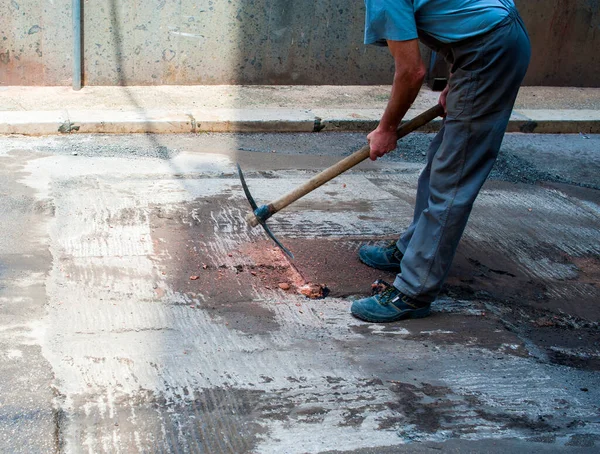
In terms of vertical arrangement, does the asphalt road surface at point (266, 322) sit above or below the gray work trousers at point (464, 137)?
below

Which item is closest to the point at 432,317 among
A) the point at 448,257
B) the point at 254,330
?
the point at 448,257

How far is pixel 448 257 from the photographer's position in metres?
3.37

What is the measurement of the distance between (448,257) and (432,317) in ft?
Answer: 1.10

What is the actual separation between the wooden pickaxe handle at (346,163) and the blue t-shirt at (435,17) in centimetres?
43

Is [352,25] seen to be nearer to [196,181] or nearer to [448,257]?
[196,181]

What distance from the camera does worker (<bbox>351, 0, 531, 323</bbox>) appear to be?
9.98 feet

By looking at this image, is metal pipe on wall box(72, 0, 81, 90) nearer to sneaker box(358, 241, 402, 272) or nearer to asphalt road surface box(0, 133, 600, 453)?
asphalt road surface box(0, 133, 600, 453)

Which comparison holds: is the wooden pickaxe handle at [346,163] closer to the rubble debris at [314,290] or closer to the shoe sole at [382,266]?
the rubble debris at [314,290]

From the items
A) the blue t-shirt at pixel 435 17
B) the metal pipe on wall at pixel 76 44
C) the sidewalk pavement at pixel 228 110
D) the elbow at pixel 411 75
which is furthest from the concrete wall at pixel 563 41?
the elbow at pixel 411 75

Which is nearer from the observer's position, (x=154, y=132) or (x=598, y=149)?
(x=154, y=132)

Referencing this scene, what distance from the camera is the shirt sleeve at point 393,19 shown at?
2988 mm

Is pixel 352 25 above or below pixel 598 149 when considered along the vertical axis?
above

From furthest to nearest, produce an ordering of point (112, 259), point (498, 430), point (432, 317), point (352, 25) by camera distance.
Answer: point (352, 25) < point (112, 259) < point (432, 317) < point (498, 430)

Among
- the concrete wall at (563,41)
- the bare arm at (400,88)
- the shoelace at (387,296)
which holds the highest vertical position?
the bare arm at (400,88)
